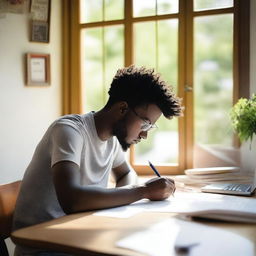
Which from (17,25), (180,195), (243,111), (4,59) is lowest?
(180,195)

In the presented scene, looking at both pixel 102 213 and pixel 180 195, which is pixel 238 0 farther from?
pixel 102 213

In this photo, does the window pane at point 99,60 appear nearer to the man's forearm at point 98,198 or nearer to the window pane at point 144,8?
the window pane at point 144,8

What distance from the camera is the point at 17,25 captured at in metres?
2.64

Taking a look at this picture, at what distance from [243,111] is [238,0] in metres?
0.73

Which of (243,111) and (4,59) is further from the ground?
(4,59)

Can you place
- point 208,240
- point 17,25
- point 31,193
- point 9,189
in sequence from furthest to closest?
point 17,25 < point 9,189 < point 31,193 < point 208,240

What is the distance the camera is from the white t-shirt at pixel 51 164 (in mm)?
1518

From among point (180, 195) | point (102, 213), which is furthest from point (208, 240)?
point (180, 195)

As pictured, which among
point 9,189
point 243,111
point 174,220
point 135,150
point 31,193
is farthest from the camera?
point 135,150

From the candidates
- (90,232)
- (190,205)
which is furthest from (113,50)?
(90,232)

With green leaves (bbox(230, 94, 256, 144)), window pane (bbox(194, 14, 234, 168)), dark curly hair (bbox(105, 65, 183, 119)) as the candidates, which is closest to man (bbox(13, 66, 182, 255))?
dark curly hair (bbox(105, 65, 183, 119))

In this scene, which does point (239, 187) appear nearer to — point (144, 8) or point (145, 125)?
point (145, 125)

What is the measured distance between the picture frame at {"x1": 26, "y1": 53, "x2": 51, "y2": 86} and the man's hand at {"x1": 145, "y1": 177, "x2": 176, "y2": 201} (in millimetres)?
1410

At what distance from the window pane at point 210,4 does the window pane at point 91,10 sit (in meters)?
0.66
